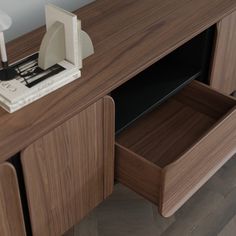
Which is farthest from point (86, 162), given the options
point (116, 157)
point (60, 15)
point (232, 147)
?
point (232, 147)

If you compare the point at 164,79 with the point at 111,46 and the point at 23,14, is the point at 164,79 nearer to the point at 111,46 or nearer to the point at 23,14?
the point at 111,46

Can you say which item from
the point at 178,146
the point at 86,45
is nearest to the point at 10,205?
the point at 86,45

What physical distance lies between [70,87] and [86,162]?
178mm

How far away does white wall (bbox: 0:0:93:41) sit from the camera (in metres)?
1.24

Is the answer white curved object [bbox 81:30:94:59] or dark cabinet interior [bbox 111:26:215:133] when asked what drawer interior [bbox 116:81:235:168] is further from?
white curved object [bbox 81:30:94:59]

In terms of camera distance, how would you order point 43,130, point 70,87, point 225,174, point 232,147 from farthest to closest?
1. point 225,174
2. point 232,147
3. point 70,87
4. point 43,130

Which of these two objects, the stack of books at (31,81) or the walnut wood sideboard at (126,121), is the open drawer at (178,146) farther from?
the stack of books at (31,81)

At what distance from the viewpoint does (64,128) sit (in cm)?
96

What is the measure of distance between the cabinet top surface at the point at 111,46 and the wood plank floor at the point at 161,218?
48cm

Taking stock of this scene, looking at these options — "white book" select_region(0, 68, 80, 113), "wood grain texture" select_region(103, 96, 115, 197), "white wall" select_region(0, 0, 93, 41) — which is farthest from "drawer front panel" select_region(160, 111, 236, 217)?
"white wall" select_region(0, 0, 93, 41)

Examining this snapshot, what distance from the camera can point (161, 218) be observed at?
4.50 feet

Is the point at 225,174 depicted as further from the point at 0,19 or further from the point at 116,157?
the point at 0,19

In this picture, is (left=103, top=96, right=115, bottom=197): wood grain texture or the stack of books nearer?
the stack of books

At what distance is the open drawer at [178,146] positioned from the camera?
1.11 m
